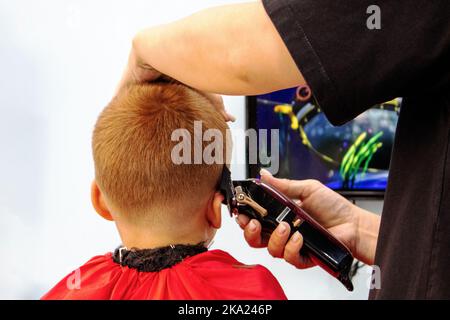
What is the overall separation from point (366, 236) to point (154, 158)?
541 millimetres

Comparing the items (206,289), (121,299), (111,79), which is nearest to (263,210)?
(206,289)

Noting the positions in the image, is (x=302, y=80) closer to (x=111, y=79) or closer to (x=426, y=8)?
(x=426, y=8)

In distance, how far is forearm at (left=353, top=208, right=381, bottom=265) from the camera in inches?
43.9

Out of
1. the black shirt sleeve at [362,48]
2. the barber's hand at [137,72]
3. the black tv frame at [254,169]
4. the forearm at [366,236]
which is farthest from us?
the black tv frame at [254,169]

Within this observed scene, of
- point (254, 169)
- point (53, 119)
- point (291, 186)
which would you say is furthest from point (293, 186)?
point (53, 119)

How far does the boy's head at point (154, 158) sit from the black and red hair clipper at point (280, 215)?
0.15 ft

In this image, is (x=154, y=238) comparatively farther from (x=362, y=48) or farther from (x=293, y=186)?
(x=362, y=48)

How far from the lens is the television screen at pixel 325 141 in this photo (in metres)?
1.79

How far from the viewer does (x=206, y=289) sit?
2.74ft

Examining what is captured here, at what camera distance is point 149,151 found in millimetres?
856

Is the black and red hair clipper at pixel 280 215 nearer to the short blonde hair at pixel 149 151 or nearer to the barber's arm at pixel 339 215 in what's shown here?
the short blonde hair at pixel 149 151

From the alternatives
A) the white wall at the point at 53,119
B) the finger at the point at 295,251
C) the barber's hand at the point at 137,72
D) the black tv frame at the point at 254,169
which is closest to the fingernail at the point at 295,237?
the finger at the point at 295,251

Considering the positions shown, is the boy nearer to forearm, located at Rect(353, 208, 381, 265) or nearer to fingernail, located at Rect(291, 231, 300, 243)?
fingernail, located at Rect(291, 231, 300, 243)

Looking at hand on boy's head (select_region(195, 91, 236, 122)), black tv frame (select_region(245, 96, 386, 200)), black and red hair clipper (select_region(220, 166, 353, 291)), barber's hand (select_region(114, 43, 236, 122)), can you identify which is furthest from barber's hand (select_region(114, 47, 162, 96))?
black tv frame (select_region(245, 96, 386, 200))
